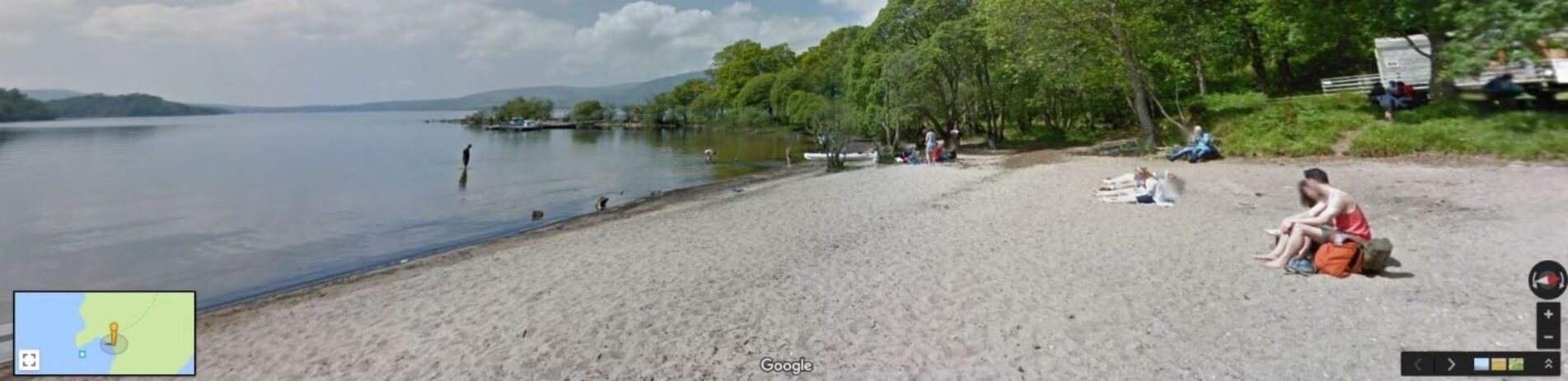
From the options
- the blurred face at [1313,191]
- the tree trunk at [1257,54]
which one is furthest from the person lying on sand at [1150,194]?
the tree trunk at [1257,54]

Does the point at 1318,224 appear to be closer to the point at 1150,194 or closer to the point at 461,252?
the point at 1150,194

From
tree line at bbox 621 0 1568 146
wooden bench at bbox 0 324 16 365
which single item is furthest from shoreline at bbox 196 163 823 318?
tree line at bbox 621 0 1568 146

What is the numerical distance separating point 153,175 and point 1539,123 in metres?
59.2

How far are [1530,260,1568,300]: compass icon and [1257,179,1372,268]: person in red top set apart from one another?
121 centimetres

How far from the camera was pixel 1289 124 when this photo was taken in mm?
19594

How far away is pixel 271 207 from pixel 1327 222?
31674 mm

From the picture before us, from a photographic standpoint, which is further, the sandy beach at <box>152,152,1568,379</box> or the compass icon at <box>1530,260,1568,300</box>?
the compass icon at <box>1530,260,1568,300</box>

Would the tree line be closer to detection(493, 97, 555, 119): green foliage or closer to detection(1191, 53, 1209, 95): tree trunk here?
detection(1191, 53, 1209, 95): tree trunk

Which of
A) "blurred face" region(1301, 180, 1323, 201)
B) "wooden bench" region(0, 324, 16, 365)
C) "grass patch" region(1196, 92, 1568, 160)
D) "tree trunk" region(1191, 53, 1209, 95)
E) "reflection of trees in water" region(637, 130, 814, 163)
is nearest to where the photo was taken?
"blurred face" region(1301, 180, 1323, 201)

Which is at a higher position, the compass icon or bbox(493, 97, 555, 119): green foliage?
bbox(493, 97, 555, 119): green foliage

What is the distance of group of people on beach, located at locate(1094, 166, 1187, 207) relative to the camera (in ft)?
41.3

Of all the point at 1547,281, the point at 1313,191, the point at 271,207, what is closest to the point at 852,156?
the point at 271,207

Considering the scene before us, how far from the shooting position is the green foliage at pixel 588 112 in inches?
5054

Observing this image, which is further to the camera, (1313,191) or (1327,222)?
(1313,191)
